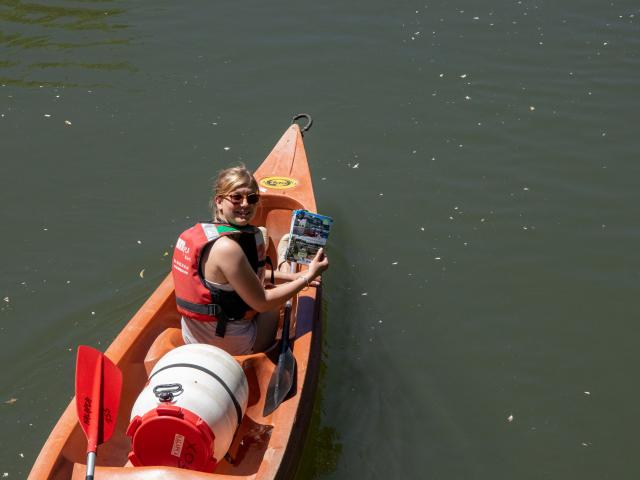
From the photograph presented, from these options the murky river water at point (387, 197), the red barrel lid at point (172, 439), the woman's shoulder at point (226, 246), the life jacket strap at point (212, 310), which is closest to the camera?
the red barrel lid at point (172, 439)

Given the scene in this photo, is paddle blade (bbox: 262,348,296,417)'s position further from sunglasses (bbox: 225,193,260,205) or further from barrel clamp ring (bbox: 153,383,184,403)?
sunglasses (bbox: 225,193,260,205)

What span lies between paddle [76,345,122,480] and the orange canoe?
0.57ft

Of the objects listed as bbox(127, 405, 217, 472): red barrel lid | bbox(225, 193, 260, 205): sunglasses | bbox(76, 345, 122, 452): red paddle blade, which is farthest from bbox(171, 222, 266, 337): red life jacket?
bbox(127, 405, 217, 472): red barrel lid

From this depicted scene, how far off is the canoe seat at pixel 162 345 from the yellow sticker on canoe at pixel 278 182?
5.36 feet

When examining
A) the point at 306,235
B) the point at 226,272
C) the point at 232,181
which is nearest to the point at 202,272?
the point at 226,272

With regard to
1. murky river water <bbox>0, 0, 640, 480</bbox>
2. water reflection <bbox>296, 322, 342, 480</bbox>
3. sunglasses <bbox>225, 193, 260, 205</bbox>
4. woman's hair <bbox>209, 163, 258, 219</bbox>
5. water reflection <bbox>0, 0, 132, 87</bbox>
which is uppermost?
woman's hair <bbox>209, 163, 258, 219</bbox>

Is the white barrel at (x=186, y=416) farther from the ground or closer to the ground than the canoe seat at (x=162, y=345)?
farther from the ground

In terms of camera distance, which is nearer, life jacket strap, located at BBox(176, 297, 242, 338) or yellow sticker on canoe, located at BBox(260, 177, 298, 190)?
life jacket strap, located at BBox(176, 297, 242, 338)

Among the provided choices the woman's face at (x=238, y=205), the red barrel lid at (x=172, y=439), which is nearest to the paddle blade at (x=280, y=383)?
the red barrel lid at (x=172, y=439)

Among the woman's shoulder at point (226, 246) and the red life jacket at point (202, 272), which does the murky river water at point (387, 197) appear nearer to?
the red life jacket at point (202, 272)

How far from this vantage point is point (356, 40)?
8.53m

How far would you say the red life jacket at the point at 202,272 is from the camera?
373 cm

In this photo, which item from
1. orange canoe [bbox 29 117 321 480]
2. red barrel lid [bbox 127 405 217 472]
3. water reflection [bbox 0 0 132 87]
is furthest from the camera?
water reflection [bbox 0 0 132 87]

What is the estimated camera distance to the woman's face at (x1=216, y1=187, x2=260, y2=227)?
3.73 meters
